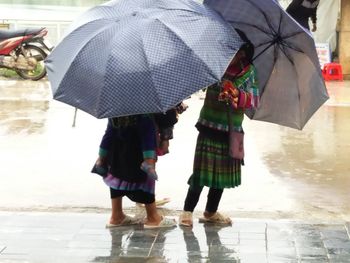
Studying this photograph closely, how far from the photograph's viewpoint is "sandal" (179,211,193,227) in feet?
16.6

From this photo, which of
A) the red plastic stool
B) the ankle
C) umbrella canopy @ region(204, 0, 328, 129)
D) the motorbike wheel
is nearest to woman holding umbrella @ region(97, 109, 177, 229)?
the ankle

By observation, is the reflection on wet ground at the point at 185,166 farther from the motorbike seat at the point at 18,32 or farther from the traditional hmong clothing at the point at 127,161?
the motorbike seat at the point at 18,32

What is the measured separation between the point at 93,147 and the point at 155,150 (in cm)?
356

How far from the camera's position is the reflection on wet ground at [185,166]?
5.89m

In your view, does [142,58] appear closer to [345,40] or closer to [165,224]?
[165,224]

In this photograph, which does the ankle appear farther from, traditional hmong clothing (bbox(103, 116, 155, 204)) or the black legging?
traditional hmong clothing (bbox(103, 116, 155, 204))

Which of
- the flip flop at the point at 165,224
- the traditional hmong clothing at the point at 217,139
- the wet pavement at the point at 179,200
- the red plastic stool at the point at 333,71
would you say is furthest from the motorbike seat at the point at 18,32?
the traditional hmong clothing at the point at 217,139

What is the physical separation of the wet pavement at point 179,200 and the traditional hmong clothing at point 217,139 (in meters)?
0.40

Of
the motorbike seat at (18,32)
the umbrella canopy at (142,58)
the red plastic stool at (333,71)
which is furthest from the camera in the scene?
the red plastic stool at (333,71)

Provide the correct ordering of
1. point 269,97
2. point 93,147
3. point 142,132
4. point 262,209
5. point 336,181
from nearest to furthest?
1. point 142,132
2. point 269,97
3. point 262,209
4. point 336,181
5. point 93,147

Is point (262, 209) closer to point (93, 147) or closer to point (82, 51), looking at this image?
point (82, 51)

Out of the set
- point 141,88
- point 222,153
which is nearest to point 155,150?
point 222,153

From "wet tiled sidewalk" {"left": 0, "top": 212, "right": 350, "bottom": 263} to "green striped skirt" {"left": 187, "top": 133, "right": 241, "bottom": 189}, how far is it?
372mm

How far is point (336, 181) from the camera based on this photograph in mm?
6645
